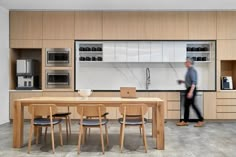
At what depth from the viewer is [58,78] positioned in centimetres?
697

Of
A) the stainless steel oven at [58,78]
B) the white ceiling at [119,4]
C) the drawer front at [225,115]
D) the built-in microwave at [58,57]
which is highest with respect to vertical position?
the white ceiling at [119,4]

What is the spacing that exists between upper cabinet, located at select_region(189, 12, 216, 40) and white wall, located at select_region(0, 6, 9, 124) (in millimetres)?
4594

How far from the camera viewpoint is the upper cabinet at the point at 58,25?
23.0ft

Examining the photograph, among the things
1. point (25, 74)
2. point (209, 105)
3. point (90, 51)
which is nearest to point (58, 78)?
point (25, 74)

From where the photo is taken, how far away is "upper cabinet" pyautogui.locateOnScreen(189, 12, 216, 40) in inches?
274

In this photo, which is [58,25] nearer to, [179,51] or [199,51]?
[179,51]

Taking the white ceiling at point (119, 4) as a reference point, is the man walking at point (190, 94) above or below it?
below

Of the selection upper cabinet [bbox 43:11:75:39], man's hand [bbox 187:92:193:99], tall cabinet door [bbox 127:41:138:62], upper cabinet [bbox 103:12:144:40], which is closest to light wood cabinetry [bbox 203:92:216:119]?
man's hand [bbox 187:92:193:99]

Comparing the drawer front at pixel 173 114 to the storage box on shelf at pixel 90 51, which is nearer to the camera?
the drawer front at pixel 173 114

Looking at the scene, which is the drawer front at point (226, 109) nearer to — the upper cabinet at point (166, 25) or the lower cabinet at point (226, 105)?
the lower cabinet at point (226, 105)

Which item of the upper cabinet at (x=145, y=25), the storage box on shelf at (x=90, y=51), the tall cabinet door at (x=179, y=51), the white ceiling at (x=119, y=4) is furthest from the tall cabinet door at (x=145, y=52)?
the storage box on shelf at (x=90, y=51)

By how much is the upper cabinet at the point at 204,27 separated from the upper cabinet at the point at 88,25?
232cm

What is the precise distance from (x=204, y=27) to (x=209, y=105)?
1.96m

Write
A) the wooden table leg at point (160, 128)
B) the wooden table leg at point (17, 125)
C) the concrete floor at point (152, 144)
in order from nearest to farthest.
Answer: the concrete floor at point (152, 144), the wooden table leg at point (160, 128), the wooden table leg at point (17, 125)
